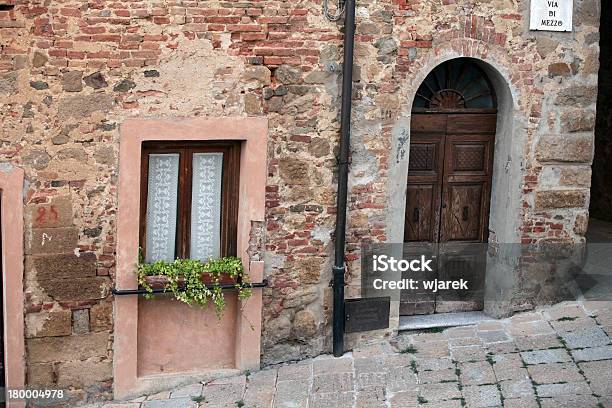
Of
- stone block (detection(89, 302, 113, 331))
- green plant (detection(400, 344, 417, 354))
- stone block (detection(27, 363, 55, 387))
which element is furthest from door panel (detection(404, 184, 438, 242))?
stone block (detection(27, 363, 55, 387))

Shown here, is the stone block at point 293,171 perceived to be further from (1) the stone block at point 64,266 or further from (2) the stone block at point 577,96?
(2) the stone block at point 577,96

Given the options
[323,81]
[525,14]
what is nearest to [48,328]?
[323,81]

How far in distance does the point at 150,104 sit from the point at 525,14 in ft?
10.9

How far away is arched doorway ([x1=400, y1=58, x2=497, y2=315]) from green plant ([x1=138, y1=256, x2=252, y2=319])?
171 cm

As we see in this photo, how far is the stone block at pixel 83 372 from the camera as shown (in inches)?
259

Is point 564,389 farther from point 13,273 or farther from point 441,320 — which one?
point 13,273

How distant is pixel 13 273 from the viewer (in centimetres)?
632

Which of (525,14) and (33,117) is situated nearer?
(33,117)

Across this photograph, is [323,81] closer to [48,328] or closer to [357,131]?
[357,131]

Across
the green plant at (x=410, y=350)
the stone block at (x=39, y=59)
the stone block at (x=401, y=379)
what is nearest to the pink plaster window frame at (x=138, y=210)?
the stone block at (x=39, y=59)

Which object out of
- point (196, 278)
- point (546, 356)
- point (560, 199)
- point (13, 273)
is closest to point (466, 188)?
point (560, 199)

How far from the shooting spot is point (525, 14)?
23.6ft

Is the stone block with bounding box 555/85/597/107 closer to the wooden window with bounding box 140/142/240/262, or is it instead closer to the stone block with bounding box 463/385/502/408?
the stone block with bounding box 463/385/502/408

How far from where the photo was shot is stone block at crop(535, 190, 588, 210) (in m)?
7.52
